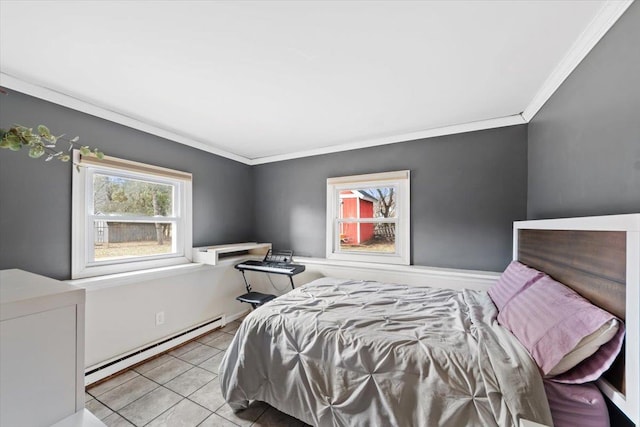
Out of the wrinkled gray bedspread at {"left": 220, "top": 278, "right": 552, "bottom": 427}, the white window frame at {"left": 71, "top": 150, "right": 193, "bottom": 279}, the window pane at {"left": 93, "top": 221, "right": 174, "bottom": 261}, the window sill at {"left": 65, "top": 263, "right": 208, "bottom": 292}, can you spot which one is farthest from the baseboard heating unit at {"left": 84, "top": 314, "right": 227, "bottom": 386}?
the wrinkled gray bedspread at {"left": 220, "top": 278, "right": 552, "bottom": 427}

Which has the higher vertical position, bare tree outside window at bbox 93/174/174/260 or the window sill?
bare tree outside window at bbox 93/174/174/260

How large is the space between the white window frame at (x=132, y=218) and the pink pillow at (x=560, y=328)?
3.07m

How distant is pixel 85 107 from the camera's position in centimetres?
218

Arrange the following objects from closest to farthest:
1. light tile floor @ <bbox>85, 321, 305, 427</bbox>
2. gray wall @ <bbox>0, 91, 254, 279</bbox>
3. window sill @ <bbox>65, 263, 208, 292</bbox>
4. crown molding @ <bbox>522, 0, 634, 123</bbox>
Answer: crown molding @ <bbox>522, 0, 634, 123</bbox> < light tile floor @ <bbox>85, 321, 305, 427</bbox> < gray wall @ <bbox>0, 91, 254, 279</bbox> < window sill @ <bbox>65, 263, 208, 292</bbox>

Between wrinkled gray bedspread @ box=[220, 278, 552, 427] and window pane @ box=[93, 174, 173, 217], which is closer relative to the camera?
wrinkled gray bedspread @ box=[220, 278, 552, 427]

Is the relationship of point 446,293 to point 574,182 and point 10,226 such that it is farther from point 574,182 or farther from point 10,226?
point 10,226

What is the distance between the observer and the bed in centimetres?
103

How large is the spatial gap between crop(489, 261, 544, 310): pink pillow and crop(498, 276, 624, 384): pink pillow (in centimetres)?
22

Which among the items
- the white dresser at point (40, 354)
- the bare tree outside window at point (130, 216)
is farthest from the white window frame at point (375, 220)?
the white dresser at point (40, 354)

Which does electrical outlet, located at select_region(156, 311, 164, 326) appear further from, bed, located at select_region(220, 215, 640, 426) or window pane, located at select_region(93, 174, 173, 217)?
bed, located at select_region(220, 215, 640, 426)

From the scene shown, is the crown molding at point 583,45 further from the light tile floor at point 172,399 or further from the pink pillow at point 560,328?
the light tile floor at point 172,399

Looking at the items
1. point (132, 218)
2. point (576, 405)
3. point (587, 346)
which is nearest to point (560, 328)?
point (587, 346)

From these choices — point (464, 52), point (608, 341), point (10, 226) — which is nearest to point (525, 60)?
point (464, 52)

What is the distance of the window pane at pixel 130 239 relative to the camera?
92.9 inches
